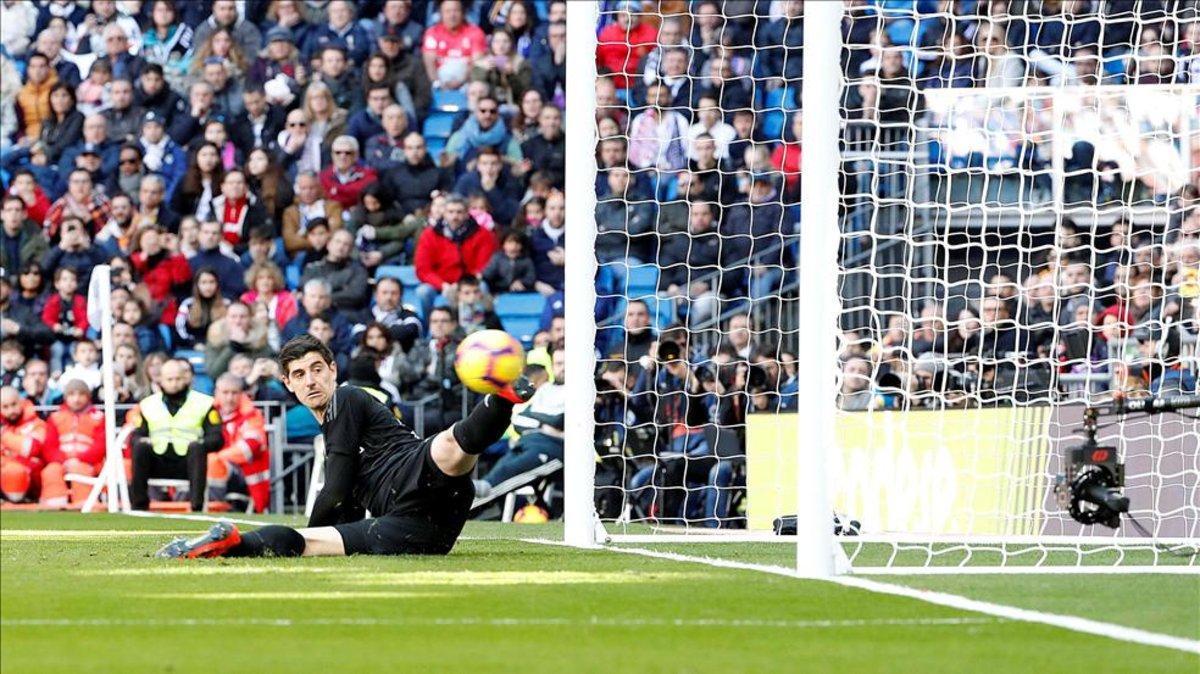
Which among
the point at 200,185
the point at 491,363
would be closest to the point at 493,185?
the point at 200,185

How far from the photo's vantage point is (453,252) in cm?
1817

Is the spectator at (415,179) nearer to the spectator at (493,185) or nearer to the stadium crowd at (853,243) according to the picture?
the spectator at (493,185)

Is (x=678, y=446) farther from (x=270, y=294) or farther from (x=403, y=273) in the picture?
(x=270, y=294)

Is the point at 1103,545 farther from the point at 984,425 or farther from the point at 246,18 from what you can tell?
the point at 246,18

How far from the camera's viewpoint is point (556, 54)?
64.5ft

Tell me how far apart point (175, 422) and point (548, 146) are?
180 inches

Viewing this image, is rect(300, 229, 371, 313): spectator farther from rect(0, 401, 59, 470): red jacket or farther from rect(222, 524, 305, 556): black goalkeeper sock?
rect(222, 524, 305, 556): black goalkeeper sock

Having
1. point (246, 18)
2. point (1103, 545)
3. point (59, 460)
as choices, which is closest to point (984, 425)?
point (1103, 545)

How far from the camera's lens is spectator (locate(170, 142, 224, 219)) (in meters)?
19.6

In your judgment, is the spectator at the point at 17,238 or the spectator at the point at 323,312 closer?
the spectator at the point at 323,312

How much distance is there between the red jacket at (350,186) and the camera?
19.2 metres

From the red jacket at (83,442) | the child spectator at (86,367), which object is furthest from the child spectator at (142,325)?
the red jacket at (83,442)

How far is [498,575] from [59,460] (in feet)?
35.9

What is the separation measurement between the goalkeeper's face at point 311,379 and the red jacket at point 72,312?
10706 mm
